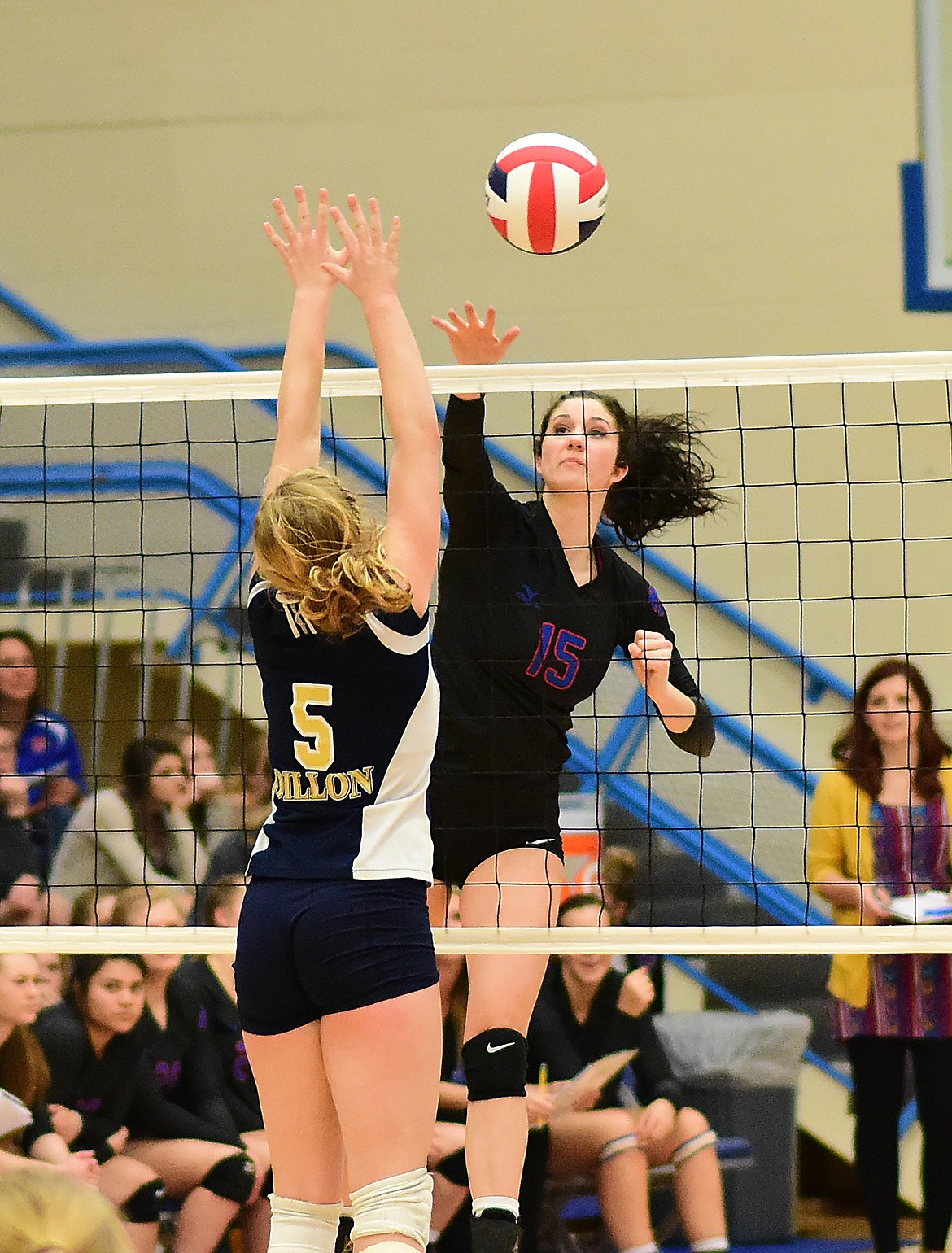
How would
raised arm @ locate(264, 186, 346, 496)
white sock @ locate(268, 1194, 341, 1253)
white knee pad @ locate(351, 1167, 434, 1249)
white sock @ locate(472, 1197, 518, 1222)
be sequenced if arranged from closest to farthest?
1. white knee pad @ locate(351, 1167, 434, 1249)
2. white sock @ locate(268, 1194, 341, 1253)
3. raised arm @ locate(264, 186, 346, 496)
4. white sock @ locate(472, 1197, 518, 1222)

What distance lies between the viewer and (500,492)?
361 centimetres

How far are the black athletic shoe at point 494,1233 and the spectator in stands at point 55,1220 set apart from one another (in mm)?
1513

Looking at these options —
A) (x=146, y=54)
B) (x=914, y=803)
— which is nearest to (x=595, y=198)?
(x=914, y=803)

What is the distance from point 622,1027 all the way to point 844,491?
9.56 feet

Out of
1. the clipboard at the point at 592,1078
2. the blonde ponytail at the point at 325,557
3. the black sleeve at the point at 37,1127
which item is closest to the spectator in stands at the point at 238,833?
the black sleeve at the point at 37,1127

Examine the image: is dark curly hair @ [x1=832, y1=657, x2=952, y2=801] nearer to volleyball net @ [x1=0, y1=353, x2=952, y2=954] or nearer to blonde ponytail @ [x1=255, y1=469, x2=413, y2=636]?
volleyball net @ [x1=0, y1=353, x2=952, y2=954]

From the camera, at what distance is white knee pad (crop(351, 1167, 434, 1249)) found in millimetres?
2365

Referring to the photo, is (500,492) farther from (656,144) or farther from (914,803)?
(656,144)

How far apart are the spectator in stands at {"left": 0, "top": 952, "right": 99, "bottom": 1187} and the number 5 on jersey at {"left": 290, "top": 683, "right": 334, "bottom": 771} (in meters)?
2.45

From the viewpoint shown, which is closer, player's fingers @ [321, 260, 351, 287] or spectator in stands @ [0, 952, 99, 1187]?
player's fingers @ [321, 260, 351, 287]

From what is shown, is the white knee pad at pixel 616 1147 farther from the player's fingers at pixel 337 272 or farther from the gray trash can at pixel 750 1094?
the player's fingers at pixel 337 272

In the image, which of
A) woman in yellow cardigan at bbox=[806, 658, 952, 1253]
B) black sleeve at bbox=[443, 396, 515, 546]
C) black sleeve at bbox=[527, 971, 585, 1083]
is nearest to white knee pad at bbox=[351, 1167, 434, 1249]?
black sleeve at bbox=[443, 396, 515, 546]

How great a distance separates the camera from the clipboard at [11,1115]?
4508mm

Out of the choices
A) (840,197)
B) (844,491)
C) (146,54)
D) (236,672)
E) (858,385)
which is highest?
(146,54)
